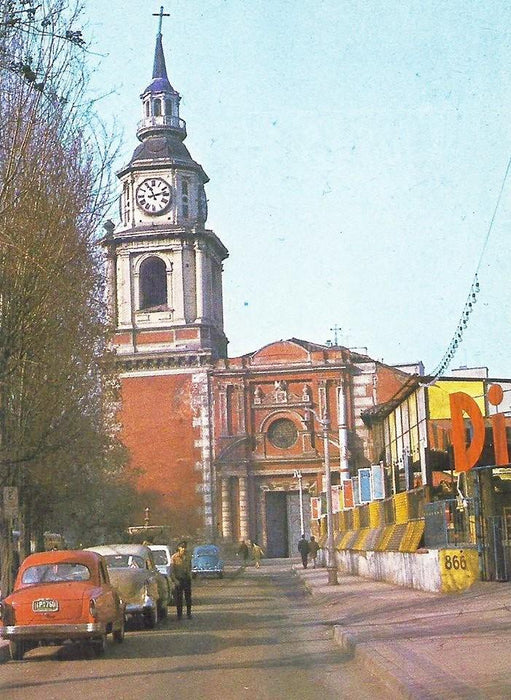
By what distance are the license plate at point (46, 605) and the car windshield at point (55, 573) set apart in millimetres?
886

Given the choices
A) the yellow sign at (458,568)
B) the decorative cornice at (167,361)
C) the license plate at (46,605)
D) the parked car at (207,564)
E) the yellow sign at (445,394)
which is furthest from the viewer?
the decorative cornice at (167,361)

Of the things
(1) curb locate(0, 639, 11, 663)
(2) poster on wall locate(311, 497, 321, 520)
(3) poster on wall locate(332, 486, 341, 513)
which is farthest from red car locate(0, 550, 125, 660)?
(2) poster on wall locate(311, 497, 321, 520)

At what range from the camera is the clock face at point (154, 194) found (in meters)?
87.1

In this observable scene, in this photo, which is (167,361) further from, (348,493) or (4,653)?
(4,653)

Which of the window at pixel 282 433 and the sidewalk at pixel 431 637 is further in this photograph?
the window at pixel 282 433

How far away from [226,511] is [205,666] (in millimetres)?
70311

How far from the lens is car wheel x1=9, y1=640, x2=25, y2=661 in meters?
18.8

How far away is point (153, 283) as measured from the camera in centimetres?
8912

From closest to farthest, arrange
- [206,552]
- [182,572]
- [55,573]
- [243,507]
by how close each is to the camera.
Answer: [55,573] → [182,572] → [206,552] → [243,507]

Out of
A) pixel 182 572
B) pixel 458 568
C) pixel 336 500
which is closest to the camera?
pixel 182 572

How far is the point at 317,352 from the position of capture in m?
88.9

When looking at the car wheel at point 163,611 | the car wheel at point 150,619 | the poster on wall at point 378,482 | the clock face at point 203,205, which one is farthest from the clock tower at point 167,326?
the car wheel at point 150,619

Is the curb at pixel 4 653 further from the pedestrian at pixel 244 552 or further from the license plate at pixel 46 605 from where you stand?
the pedestrian at pixel 244 552

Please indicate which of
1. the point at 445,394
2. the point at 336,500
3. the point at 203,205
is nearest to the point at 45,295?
the point at 445,394
